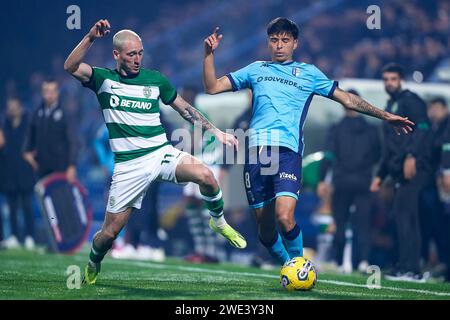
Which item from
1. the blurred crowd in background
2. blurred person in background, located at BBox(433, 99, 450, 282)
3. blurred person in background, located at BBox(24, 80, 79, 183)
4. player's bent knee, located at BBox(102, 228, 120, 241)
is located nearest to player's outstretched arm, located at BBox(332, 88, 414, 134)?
player's bent knee, located at BBox(102, 228, 120, 241)

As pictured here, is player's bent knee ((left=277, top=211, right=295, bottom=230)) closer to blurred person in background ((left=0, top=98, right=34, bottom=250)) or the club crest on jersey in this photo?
the club crest on jersey

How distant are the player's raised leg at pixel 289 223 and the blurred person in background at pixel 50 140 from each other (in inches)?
268

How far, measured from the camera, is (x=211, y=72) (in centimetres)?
991

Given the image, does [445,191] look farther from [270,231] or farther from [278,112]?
[278,112]

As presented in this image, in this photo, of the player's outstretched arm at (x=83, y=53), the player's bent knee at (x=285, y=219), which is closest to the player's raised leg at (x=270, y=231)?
the player's bent knee at (x=285, y=219)

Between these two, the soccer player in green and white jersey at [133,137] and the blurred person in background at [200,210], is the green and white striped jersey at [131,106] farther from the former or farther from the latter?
the blurred person in background at [200,210]

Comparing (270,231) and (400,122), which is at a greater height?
(400,122)

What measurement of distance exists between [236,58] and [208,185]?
1424cm

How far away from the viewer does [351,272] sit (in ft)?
48.0

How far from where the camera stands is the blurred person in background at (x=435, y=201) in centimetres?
1388

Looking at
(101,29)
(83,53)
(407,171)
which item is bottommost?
(407,171)

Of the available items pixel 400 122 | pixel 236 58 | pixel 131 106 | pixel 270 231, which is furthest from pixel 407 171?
pixel 236 58

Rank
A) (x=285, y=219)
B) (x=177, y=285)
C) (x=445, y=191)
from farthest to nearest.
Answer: (x=445, y=191) < (x=177, y=285) < (x=285, y=219)
